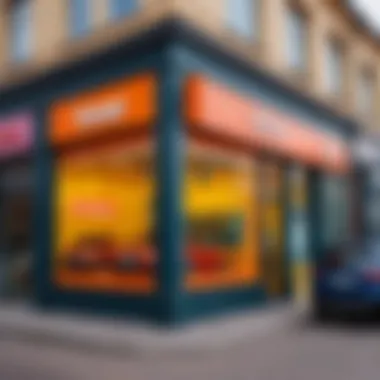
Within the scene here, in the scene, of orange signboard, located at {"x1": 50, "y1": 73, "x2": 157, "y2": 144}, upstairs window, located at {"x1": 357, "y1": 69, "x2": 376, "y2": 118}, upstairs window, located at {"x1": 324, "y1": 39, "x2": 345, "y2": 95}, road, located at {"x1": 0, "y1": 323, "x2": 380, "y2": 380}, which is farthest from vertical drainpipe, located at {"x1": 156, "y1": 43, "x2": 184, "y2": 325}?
upstairs window, located at {"x1": 357, "y1": 69, "x2": 376, "y2": 118}

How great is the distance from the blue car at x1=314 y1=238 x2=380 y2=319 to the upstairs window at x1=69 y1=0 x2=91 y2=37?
632cm

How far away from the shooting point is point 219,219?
36.8 feet

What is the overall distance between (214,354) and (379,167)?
40.3ft

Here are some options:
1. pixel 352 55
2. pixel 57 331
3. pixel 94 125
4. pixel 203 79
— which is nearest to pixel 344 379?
pixel 57 331

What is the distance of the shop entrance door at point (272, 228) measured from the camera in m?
12.6

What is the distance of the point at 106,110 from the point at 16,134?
3237 mm

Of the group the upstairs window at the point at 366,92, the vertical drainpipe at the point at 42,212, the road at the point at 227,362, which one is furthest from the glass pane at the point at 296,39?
the road at the point at 227,362

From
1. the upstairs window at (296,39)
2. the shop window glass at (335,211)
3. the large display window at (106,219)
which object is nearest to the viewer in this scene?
the large display window at (106,219)

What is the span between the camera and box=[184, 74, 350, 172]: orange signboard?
9.95m

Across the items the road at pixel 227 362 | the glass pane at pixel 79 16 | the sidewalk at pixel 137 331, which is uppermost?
the glass pane at pixel 79 16

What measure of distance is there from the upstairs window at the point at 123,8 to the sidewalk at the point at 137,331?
532 cm

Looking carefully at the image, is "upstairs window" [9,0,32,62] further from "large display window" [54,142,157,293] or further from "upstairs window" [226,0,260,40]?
"upstairs window" [226,0,260,40]

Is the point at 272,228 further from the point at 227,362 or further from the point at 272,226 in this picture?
the point at 227,362

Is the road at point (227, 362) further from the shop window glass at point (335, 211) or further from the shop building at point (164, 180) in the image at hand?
the shop window glass at point (335, 211)
